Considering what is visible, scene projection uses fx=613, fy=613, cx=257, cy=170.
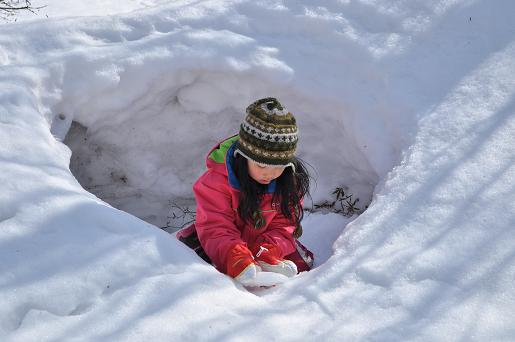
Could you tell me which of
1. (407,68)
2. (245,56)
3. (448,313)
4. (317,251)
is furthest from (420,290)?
(245,56)

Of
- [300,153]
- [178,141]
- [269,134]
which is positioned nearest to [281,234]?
[269,134]

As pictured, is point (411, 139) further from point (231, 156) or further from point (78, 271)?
point (78, 271)

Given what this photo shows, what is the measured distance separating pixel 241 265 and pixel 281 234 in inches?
21.8

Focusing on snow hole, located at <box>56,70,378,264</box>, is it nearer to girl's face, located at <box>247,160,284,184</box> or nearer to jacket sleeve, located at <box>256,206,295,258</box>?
jacket sleeve, located at <box>256,206,295,258</box>

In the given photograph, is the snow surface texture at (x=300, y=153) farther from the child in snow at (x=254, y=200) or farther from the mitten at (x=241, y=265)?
the child in snow at (x=254, y=200)

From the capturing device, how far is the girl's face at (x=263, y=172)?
2856 millimetres

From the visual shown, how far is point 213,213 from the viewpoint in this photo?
3074 millimetres

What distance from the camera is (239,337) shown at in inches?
87.0

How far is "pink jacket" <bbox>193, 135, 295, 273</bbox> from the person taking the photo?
2986 millimetres

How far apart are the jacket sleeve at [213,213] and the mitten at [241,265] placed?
0.14 metres

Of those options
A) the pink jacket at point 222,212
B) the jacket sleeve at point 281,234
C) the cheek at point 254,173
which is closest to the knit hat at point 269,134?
the cheek at point 254,173

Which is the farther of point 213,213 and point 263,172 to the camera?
point 213,213

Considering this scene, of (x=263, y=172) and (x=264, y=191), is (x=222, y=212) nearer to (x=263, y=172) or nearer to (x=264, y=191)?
(x=264, y=191)

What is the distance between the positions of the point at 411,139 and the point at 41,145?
1.95m
